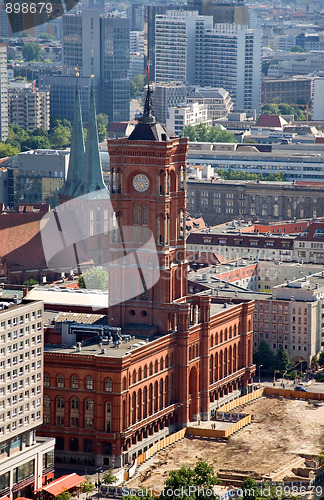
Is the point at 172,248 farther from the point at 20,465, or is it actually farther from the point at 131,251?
the point at 20,465

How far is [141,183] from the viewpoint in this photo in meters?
154

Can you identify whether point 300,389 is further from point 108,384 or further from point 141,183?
point 108,384

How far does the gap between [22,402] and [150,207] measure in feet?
81.6

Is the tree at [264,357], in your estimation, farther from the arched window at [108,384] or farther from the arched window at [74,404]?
the arched window at [108,384]

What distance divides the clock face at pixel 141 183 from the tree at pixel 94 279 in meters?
30.8

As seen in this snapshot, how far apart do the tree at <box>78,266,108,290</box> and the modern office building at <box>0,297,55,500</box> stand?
46.5 metres

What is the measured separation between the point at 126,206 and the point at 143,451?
1988cm

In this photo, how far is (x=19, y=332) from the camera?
441ft

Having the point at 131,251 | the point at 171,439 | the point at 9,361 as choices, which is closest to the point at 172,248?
the point at 131,251

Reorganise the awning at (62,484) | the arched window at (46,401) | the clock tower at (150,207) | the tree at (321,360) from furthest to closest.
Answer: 1. the tree at (321,360)
2. the clock tower at (150,207)
3. the arched window at (46,401)
4. the awning at (62,484)

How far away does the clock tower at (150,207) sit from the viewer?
15362 cm

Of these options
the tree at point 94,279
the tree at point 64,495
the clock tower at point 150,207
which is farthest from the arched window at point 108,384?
the tree at point 94,279

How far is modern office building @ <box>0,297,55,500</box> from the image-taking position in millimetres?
132750

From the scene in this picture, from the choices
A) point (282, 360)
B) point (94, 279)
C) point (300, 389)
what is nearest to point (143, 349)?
point (300, 389)
